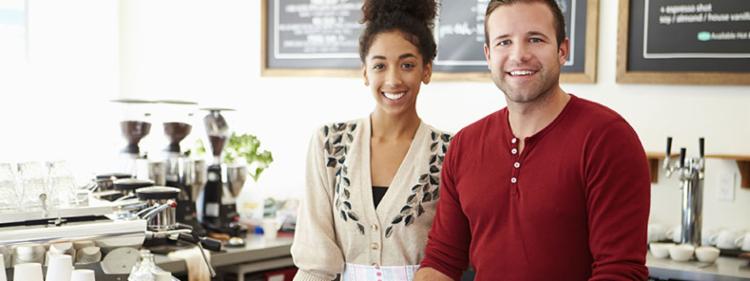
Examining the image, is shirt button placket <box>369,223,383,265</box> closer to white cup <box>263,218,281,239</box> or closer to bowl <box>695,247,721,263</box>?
bowl <box>695,247,721,263</box>

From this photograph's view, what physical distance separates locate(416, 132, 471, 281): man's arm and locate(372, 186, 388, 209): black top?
230mm

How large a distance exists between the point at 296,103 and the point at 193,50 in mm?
686

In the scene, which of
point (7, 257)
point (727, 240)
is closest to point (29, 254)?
point (7, 257)

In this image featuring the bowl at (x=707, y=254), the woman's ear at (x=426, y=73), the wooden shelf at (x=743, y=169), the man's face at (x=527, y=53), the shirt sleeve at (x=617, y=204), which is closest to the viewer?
the shirt sleeve at (x=617, y=204)

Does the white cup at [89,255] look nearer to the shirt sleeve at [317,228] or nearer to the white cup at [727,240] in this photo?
the shirt sleeve at [317,228]

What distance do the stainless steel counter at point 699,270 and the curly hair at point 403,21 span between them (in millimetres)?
1072

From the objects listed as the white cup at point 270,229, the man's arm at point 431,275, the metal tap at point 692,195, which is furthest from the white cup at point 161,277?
the metal tap at point 692,195

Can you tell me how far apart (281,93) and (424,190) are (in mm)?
2142

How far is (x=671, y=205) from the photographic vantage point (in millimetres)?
3279

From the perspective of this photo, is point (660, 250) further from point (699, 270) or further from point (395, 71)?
point (395, 71)

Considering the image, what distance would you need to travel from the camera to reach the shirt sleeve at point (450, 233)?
77.8 inches

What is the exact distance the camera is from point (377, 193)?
7.29ft

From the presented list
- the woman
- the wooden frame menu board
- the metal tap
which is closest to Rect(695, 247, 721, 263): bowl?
the metal tap

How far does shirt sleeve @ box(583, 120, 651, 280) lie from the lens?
169 cm
